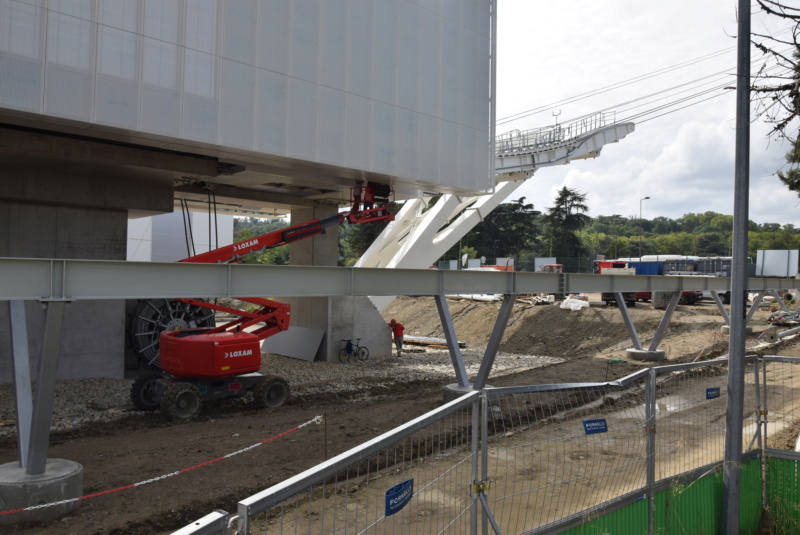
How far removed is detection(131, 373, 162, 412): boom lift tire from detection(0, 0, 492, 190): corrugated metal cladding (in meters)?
5.54

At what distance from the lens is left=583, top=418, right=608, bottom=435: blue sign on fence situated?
5.24 meters

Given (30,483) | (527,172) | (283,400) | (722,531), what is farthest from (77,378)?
(527,172)

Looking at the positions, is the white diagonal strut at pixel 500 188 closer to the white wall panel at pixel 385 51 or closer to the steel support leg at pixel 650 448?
the white wall panel at pixel 385 51

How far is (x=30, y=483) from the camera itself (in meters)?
7.39

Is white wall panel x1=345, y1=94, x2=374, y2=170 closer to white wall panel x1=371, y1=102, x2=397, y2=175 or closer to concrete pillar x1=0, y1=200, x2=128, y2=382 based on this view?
white wall panel x1=371, y1=102, x2=397, y2=175

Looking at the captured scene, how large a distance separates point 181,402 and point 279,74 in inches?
321

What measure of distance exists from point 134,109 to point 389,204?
1008cm

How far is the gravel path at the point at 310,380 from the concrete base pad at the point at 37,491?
193 inches

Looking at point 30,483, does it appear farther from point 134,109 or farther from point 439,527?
point 134,109

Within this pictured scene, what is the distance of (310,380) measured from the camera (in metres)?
18.5

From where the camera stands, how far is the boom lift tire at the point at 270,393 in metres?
14.3

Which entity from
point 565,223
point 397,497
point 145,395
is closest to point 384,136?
point 145,395

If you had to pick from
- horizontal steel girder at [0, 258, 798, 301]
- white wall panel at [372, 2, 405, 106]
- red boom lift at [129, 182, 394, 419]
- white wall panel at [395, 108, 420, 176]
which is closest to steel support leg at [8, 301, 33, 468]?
horizontal steel girder at [0, 258, 798, 301]

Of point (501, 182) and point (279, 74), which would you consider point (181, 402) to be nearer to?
point (279, 74)
